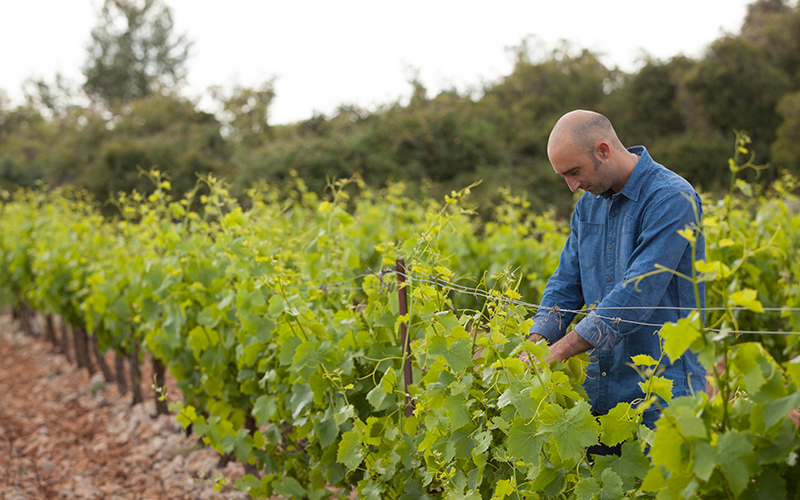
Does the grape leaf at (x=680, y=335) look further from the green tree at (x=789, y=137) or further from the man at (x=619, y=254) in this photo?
the green tree at (x=789, y=137)

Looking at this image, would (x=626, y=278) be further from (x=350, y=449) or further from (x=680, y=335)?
(x=350, y=449)

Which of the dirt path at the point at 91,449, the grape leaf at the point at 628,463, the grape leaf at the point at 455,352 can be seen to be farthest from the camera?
the dirt path at the point at 91,449

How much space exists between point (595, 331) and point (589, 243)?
526 millimetres

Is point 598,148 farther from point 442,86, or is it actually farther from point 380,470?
point 442,86

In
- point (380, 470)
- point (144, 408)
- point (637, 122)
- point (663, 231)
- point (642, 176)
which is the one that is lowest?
point (144, 408)

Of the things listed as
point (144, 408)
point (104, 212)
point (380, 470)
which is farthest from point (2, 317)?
point (380, 470)

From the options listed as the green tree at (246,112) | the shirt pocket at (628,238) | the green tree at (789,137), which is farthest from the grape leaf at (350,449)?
the green tree at (246,112)

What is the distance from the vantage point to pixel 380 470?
6.64 feet

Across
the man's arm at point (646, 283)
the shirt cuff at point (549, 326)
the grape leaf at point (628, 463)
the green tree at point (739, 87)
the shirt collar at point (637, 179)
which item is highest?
the green tree at point (739, 87)

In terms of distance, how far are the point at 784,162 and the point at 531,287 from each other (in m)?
12.6

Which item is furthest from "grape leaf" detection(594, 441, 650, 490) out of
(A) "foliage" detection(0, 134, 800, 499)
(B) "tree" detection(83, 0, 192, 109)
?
(B) "tree" detection(83, 0, 192, 109)

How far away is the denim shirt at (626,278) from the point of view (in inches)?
69.6

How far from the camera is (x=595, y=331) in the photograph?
1.71 meters

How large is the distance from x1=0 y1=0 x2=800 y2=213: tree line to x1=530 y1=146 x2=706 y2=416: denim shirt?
874cm
